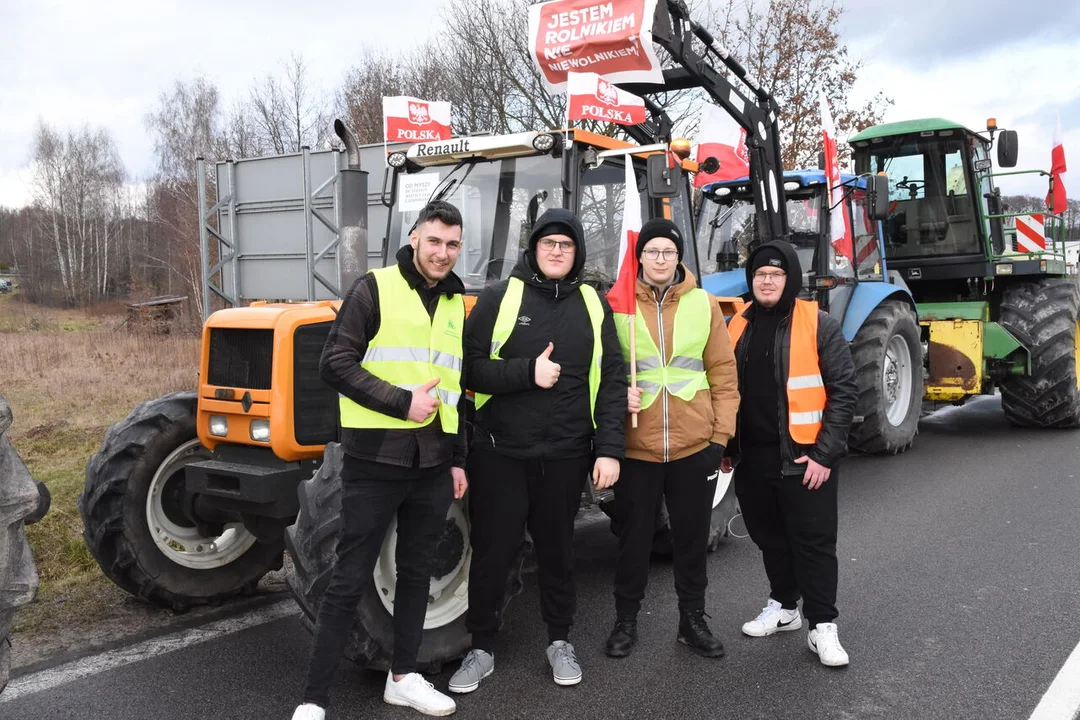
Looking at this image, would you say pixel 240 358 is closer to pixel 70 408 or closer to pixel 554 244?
pixel 554 244

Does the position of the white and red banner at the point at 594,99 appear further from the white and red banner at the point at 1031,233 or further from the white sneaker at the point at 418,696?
the white and red banner at the point at 1031,233

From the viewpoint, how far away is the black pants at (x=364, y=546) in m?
3.35

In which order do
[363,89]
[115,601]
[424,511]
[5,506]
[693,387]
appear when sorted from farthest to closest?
[363,89]
[115,601]
[693,387]
[424,511]
[5,506]

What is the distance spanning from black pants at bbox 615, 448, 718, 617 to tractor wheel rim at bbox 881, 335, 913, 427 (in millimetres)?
4965

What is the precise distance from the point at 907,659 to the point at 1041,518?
286cm

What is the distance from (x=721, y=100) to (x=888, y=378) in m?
3.40

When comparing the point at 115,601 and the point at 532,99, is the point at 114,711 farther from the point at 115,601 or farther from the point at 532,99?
the point at 532,99

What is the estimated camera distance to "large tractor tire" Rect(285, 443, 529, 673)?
3445mm

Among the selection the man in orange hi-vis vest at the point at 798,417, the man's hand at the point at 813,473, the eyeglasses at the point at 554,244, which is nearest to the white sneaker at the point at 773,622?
the man in orange hi-vis vest at the point at 798,417

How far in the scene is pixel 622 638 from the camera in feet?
13.5

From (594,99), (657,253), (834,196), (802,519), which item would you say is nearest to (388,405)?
(657,253)

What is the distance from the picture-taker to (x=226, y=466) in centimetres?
415

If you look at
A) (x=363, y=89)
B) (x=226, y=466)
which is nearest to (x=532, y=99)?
(x=363, y=89)

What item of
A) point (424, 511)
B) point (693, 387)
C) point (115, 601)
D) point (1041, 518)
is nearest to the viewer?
point (424, 511)
